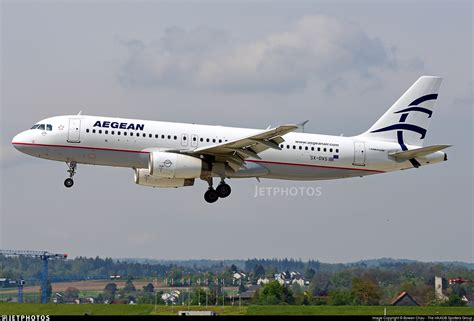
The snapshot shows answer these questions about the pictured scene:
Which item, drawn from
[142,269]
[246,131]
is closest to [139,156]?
[246,131]

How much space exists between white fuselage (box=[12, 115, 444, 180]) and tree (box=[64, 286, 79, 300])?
483 inches

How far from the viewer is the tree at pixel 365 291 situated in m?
58.2

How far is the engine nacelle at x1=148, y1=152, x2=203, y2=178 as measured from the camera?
57.4 metres

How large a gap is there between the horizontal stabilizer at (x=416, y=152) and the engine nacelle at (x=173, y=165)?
37.2ft

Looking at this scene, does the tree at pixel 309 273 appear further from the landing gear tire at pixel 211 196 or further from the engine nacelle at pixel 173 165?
the engine nacelle at pixel 173 165

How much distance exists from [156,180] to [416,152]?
A: 14.1 metres

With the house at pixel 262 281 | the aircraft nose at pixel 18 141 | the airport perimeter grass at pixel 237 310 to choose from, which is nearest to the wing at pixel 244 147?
the house at pixel 262 281

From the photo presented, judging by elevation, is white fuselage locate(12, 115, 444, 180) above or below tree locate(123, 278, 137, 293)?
above

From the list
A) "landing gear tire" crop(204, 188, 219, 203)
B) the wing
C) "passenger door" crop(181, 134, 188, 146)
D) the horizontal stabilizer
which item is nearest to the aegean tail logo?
the horizontal stabilizer

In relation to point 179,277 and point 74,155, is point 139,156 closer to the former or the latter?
point 74,155

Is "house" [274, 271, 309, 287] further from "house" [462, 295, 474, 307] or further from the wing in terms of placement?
"house" [462, 295, 474, 307]

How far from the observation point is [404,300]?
59.9 metres

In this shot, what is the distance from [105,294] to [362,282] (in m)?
18.7

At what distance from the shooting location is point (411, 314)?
5384 cm
